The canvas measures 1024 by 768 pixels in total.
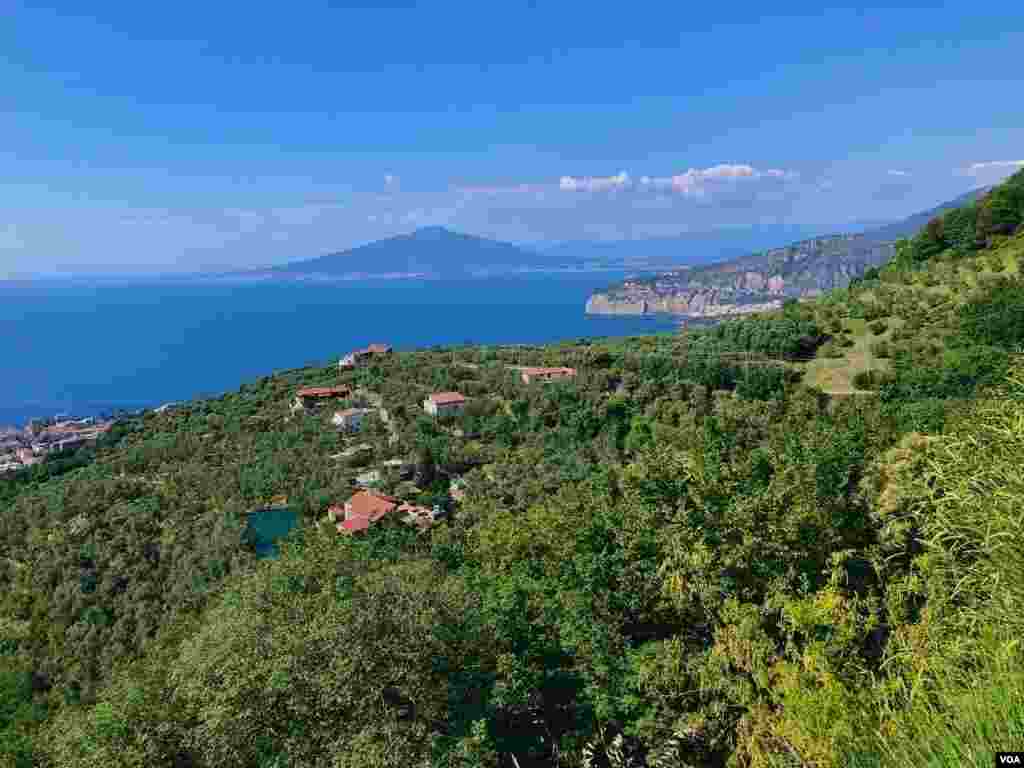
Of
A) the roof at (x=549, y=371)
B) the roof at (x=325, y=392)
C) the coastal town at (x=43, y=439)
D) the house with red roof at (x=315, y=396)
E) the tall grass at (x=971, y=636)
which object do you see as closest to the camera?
the tall grass at (x=971, y=636)

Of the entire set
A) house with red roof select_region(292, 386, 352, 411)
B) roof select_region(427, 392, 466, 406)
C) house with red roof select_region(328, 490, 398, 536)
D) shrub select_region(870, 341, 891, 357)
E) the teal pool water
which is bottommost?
the teal pool water

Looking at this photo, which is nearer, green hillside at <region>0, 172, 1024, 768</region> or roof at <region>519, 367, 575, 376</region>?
green hillside at <region>0, 172, 1024, 768</region>

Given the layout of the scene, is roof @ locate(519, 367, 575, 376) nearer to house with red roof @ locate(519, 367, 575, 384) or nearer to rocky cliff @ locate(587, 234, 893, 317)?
house with red roof @ locate(519, 367, 575, 384)

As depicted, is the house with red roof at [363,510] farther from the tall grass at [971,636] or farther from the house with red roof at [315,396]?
the tall grass at [971,636]

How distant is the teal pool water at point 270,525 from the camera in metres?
20.8

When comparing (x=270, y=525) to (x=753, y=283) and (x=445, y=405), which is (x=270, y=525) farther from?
(x=753, y=283)

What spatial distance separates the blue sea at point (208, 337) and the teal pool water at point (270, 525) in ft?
225

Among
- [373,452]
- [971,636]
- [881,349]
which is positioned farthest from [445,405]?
[971,636]

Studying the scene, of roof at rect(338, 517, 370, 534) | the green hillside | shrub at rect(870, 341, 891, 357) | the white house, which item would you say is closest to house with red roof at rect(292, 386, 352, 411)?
the white house

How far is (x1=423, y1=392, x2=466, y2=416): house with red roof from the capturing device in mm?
30672

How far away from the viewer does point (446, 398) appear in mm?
31484

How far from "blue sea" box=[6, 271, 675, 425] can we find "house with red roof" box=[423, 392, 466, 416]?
6128 centimetres

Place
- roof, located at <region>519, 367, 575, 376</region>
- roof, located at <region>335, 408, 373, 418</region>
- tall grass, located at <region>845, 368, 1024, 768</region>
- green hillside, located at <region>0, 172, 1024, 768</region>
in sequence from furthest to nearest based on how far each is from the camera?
roof, located at <region>519, 367, 575, 376</region>, roof, located at <region>335, 408, 373, 418</region>, green hillside, located at <region>0, 172, 1024, 768</region>, tall grass, located at <region>845, 368, 1024, 768</region>

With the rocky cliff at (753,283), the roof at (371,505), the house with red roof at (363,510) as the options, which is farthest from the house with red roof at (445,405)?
the rocky cliff at (753,283)
